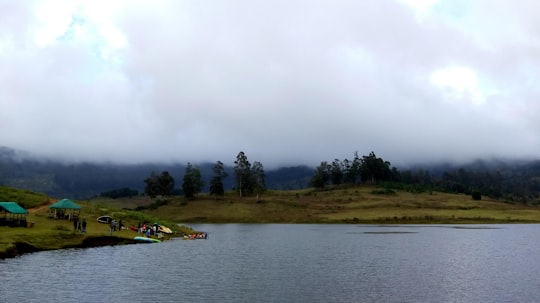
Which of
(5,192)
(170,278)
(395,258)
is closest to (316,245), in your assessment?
(395,258)

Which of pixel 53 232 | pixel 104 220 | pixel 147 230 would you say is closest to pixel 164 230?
pixel 147 230

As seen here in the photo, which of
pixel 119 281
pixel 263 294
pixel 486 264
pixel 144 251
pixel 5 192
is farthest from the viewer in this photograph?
pixel 5 192

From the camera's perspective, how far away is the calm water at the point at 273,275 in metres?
48.6

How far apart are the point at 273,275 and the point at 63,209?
65200mm

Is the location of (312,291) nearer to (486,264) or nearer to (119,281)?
(119,281)

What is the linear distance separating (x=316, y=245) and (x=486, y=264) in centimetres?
3712

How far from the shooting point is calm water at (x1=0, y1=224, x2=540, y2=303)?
48625 millimetres

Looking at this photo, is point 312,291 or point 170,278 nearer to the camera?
point 312,291

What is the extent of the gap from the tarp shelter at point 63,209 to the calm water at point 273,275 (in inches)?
814

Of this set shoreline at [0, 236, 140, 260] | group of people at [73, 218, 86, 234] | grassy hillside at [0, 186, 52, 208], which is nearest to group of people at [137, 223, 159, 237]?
shoreline at [0, 236, 140, 260]

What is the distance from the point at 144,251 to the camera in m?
86.6

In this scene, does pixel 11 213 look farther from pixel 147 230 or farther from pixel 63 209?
pixel 147 230

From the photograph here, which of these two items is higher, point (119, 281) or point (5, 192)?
point (5, 192)

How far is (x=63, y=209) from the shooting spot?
109000 millimetres
